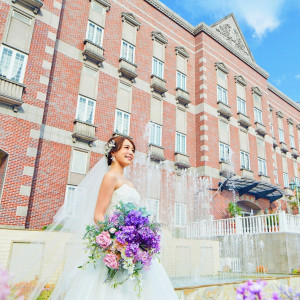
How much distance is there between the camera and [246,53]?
977 inches

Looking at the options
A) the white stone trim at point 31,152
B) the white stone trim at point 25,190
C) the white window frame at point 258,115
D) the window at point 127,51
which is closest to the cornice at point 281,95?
the white window frame at point 258,115

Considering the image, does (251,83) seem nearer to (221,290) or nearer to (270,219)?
(270,219)

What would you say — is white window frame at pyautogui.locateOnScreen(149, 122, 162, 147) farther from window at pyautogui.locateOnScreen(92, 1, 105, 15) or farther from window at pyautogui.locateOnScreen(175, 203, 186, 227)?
window at pyautogui.locateOnScreen(92, 1, 105, 15)

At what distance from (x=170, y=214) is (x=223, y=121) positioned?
8.12 m

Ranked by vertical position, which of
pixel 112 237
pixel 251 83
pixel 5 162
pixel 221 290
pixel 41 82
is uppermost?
pixel 251 83

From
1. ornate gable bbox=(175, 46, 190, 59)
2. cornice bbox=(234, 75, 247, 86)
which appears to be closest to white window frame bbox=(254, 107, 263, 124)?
cornice bbox=(234, 75, 247, 86)

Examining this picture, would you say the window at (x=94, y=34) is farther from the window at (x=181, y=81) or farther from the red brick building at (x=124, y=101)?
the window at (x=181, y=81)

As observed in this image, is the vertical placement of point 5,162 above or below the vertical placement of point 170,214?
above

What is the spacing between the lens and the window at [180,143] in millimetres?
17883

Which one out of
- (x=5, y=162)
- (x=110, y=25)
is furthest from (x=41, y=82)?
(x=110, y=25)

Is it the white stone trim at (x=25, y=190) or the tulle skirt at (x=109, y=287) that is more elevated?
the white stone trim at (x=25, y=190)

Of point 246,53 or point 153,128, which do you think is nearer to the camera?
point 153,128

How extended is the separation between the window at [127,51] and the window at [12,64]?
20.8 ft

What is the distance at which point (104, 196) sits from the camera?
12.0 feet
